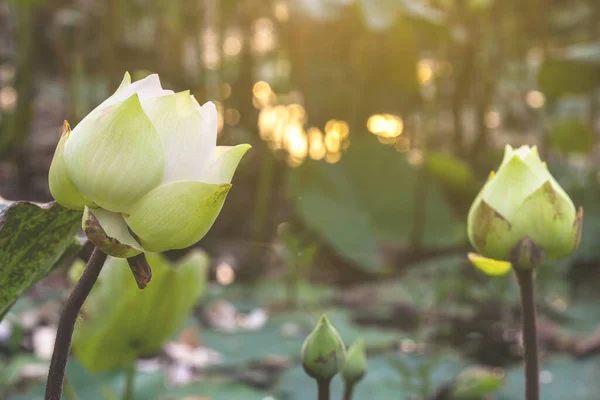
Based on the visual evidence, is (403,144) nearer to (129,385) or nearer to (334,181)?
(334,181)

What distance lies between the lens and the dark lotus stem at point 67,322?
0.18m

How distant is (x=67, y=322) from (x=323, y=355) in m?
0.12

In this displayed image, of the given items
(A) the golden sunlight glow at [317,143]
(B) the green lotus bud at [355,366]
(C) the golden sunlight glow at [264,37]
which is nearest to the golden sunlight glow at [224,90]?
(C) the golden sunlight glow at [264,37]

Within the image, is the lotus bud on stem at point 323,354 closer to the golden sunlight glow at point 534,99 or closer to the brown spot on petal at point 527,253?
the brown spot on petal at point 527,253

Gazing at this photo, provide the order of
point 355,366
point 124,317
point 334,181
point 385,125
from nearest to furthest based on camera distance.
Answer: point 355,366 < point 124,317 < point 334,181 < point 385,125

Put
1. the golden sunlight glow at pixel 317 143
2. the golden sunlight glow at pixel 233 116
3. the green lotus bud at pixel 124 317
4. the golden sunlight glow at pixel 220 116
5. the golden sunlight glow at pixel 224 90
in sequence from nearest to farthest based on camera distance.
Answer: the green lotus bud at pixel 124 317, the golden sunlight glow at pixel 220 116, the golden sunlight glow at pixel 224 90, the golden sunlight glow at pixel 233 116, the golden sunlight glow at pixel 317 143

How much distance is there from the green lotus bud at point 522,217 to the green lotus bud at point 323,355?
8 cm

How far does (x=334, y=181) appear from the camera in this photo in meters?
1.63

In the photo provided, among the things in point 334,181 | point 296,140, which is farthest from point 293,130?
point 334,181

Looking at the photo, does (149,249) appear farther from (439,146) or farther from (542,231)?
(439,146)

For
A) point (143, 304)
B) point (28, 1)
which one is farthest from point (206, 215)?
point (28, 1)

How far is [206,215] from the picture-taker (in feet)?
0.59

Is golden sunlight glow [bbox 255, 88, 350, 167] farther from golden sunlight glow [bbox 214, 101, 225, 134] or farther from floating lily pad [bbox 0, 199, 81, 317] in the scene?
floating lily pad [bbox 0, 199, 81, 317]

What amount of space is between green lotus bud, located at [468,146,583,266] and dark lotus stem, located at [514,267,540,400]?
0.01 m
